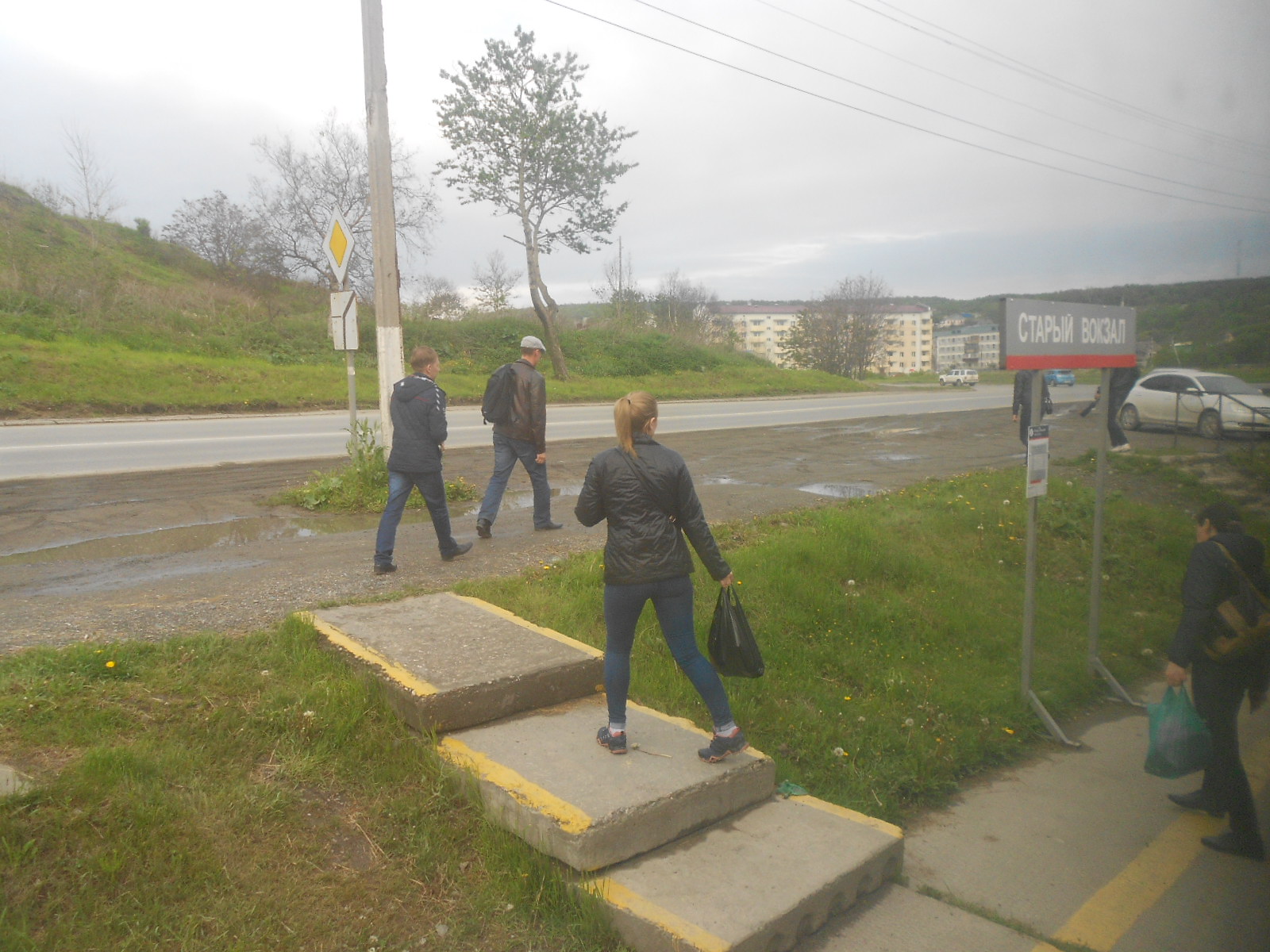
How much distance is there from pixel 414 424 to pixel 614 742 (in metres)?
3.64

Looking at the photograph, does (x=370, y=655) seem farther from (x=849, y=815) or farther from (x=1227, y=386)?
(x=1227, y=386)

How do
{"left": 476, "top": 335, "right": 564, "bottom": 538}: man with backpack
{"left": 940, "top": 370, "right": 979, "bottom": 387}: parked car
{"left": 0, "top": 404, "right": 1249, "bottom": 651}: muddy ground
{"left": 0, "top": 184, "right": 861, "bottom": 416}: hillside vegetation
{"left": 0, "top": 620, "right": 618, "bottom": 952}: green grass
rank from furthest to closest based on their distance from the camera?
{"left": 940, "top": 370, "right": 979, "bottom": 387}: parked car, {"left": 0, "top": 184, "right": 861, "bottom": 416}: hillside vegetation, {"left": 476, "top": 335, "right": 564, "bottom": 538}: man with backpack, {"left": 0, "top": 404, "right": 1249, "bottom": 651}: muddy ground, {"left": 0, "top": 620, "right": 618, "bottom": 952}: green grass

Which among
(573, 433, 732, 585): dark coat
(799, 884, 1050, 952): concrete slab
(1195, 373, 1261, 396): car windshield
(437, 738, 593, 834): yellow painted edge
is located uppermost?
(1195, 373, 1261, 396): car windshield

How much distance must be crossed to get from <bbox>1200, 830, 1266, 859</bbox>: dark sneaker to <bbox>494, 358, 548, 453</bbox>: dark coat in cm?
584

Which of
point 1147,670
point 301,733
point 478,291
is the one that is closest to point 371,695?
point 301,733

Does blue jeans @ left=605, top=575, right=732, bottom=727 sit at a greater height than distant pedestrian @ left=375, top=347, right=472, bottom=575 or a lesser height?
lesser

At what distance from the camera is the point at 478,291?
39.1 meters

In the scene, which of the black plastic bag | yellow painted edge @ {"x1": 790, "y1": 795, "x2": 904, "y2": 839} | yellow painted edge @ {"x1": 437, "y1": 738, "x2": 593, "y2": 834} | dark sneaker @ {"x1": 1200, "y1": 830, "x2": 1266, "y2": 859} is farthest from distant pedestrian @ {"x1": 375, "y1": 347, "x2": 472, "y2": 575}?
dark sneaker @ {"x1": 1200, "y1": 830, "x2": 1266, "y2": 859}

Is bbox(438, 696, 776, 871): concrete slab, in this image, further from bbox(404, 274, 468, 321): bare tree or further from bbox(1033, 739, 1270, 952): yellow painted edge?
bbox(404, 274, 468, 321): bare tree

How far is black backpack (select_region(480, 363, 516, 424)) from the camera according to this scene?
27.8 feet

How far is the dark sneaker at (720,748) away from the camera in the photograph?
13.4 feet

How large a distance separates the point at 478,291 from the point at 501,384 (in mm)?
31840

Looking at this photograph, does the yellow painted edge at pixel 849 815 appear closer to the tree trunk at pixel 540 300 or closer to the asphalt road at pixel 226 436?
the asphalt road at pixel 226 436

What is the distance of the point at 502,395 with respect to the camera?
8516 millimetres
